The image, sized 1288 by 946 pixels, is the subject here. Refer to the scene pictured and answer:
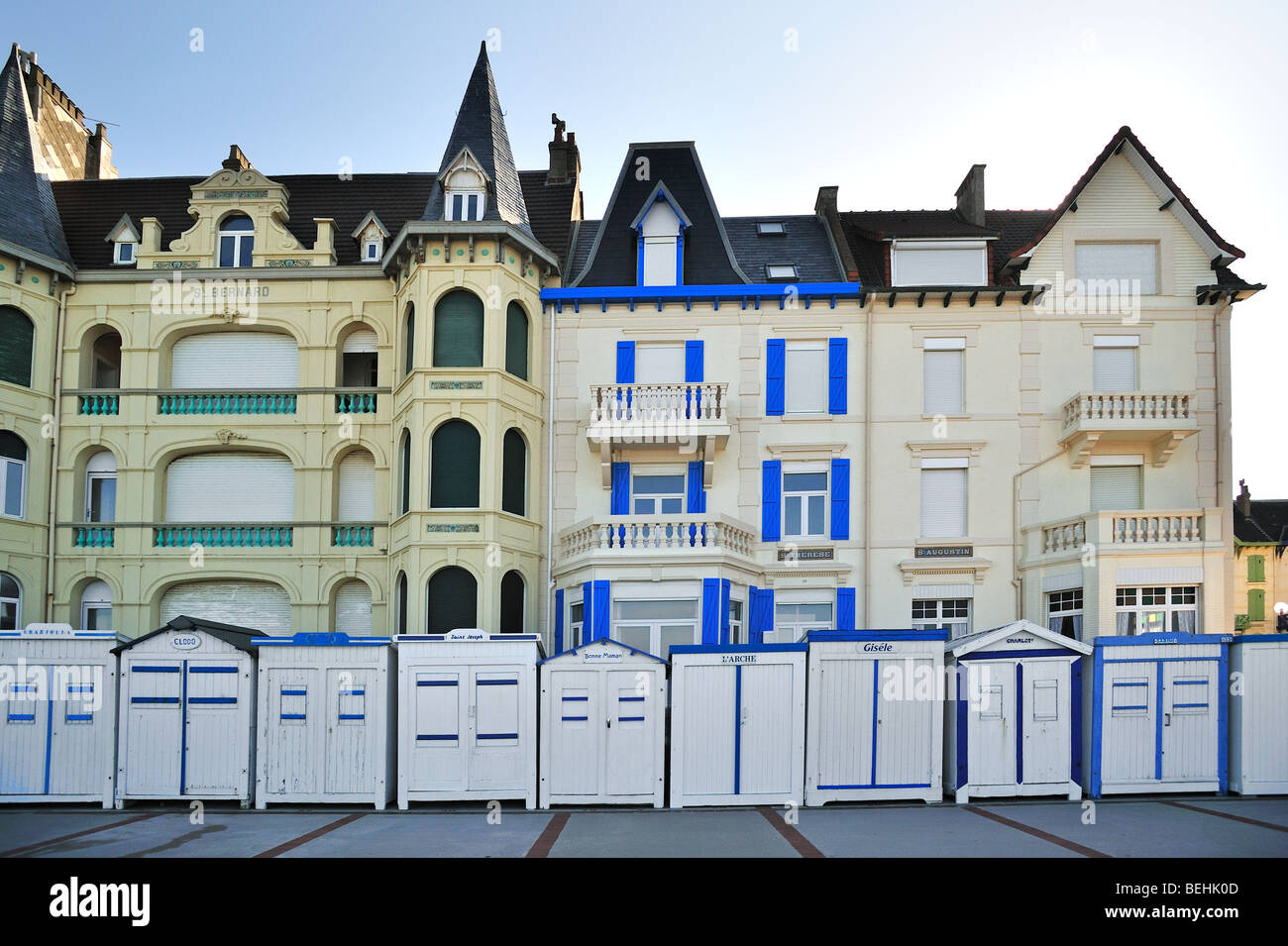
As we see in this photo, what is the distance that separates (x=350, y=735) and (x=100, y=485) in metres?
11.9

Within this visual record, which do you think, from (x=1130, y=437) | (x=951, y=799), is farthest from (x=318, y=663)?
(x=1130, y=437)

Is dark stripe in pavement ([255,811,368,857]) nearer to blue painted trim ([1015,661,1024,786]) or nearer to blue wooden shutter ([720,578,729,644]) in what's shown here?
blue wooden shutter ([720,578,729,644])

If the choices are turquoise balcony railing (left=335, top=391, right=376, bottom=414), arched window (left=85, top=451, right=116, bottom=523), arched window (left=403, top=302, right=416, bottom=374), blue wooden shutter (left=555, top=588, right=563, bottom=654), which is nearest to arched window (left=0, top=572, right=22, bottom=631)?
arched window (left=85, top=451, right=116, bottom=523)

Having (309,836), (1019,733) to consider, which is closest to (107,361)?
(309,836)

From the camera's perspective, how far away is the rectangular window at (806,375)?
982 inches

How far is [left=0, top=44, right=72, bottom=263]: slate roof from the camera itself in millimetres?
24734

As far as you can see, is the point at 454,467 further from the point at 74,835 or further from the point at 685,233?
the point at 74,835

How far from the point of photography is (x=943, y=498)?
80.4ft

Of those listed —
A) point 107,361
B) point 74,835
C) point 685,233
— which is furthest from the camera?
point 107,361

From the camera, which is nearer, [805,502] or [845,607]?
[845,607]

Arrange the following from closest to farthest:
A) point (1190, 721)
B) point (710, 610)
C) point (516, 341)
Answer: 1. point (1190, 721)
2. point (710, 610)
3. point (516, 341)

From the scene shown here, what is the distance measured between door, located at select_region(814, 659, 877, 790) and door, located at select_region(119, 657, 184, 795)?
395 inches

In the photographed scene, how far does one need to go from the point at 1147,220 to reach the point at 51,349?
24.8 m

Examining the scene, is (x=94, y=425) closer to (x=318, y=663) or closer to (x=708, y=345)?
(x=318, y=663)
